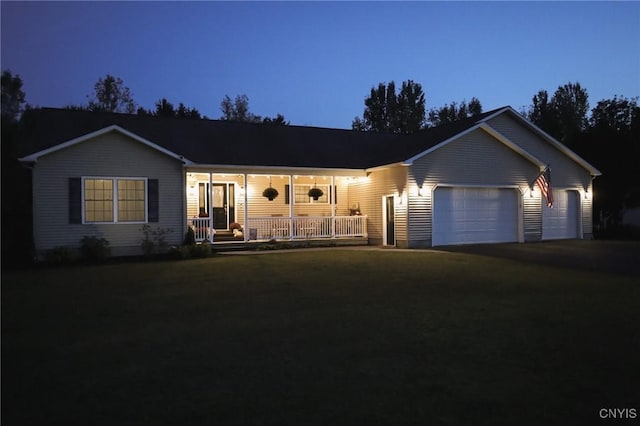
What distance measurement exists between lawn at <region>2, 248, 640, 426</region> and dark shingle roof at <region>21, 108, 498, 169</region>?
A: 8.61m

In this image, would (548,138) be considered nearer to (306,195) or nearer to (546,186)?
(546,186)

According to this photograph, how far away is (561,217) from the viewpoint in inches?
885

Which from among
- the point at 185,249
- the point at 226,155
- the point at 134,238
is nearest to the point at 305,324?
the point at 185,249

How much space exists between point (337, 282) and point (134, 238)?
8559 mm

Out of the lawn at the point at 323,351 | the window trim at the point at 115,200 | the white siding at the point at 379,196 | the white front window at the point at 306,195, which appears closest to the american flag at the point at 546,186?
the white siding at the point at 379,196

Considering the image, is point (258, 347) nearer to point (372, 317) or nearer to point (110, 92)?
point (372, 317)

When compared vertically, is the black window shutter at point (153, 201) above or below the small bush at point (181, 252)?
above

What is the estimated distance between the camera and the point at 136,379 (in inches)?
200

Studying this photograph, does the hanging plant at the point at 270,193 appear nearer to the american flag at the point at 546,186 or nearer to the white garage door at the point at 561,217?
the american flag at the point at 546,186

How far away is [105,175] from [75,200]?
117 cm

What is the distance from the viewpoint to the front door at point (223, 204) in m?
21.1

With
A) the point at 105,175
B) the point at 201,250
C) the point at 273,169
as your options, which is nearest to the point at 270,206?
the point at 273,169

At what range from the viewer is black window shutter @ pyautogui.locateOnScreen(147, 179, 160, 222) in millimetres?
17062

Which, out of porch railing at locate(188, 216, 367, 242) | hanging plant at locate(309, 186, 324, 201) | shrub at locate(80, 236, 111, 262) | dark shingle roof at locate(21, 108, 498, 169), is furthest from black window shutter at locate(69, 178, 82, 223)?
hanging plant at locate(309, 186, 324, 201)
